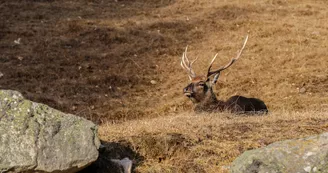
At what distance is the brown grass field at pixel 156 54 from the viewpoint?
12875 millimetres

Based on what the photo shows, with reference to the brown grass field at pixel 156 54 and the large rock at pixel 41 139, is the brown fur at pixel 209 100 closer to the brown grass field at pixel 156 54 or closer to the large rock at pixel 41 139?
the brown grass field at pixel 156 54

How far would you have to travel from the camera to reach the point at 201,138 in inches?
256

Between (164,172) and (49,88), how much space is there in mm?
8398

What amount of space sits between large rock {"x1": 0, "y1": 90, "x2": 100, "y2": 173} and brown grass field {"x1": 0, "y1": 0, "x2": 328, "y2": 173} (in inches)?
80.7

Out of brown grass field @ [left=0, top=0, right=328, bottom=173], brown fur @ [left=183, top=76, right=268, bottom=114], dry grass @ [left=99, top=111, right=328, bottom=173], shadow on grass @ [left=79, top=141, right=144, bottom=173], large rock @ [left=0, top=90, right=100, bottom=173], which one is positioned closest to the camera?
large rock @ [left=0, top=90, right=100, bottom=173]

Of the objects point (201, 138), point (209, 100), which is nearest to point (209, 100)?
point (209, 100)

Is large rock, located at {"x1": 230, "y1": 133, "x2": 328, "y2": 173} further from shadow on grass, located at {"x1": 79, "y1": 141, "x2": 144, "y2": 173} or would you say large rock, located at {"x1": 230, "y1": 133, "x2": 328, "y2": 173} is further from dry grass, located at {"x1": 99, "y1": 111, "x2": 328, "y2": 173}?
shadow on grass, located at {"x1": 79, "y1": 141, "x2": 144, "y2": 173}

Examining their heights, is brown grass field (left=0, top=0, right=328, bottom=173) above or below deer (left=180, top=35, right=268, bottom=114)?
below

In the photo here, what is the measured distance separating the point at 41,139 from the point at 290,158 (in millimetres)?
2280

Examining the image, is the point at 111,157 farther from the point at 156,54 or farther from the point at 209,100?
the point at 156,54

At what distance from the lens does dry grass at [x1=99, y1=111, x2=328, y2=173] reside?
19.9 feet

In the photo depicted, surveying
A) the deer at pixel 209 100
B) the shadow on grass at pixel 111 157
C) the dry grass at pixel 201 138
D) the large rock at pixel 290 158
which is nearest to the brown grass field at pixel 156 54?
the dry grass at pixel 201 138

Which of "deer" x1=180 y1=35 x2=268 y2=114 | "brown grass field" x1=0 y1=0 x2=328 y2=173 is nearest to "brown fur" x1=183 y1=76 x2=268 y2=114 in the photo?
"deer" x1=180 y1=35 x2=268 y2=114

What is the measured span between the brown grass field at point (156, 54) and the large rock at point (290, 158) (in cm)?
188
